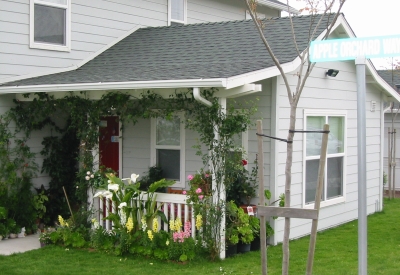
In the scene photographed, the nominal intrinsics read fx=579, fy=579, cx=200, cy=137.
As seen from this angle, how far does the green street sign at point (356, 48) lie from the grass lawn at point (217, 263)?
13.5 feet

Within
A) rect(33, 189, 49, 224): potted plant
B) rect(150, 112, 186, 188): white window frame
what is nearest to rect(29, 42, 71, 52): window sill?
rect(150, 112, 186, 188): white window frame

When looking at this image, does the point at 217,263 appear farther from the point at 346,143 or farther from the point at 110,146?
the point at 346,143

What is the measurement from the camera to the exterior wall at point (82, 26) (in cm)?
984

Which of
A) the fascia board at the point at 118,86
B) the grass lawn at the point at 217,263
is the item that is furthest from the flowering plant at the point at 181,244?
the fascia board at the point at 118,86

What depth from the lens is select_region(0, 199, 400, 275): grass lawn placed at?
7.43m

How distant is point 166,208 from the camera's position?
27.9ft

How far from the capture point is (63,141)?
1051 cm

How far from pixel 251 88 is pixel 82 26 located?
4644mm

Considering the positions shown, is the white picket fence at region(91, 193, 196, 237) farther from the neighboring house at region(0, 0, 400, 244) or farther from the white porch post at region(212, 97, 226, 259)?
the neighboring house at region(0, 0, 400, 244)

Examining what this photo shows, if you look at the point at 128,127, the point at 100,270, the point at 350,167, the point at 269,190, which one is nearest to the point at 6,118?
Answer: the point at 128,127

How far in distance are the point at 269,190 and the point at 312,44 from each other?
5.26 meters

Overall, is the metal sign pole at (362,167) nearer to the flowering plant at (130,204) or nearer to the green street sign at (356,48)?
the green street sign at (356,48)

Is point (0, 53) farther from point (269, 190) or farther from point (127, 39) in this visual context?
point (269, 190)

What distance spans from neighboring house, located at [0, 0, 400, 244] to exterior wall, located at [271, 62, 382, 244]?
18 mm
